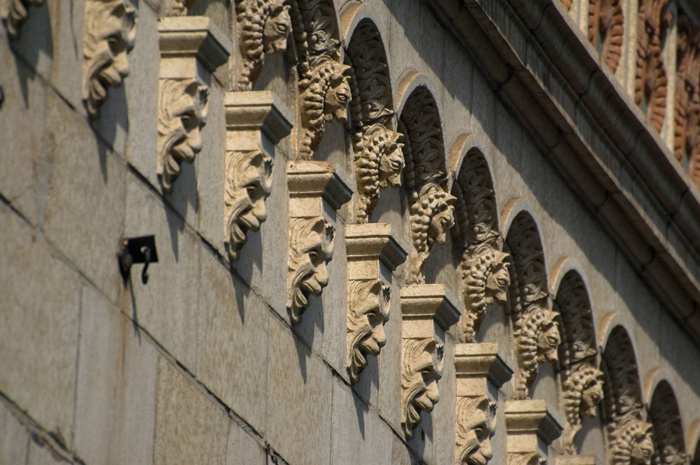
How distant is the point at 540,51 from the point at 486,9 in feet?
3.86

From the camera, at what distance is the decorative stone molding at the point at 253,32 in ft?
30.3

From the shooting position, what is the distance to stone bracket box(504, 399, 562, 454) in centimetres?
1314

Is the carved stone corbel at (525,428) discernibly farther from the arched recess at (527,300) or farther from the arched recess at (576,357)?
the arched recess at (576,357)

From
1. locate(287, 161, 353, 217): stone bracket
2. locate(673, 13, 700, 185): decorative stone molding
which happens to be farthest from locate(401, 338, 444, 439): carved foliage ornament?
locate(673, 13, 700, 185): decorative stone molding

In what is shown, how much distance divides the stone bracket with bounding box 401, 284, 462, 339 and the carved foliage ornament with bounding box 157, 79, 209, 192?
3.22m

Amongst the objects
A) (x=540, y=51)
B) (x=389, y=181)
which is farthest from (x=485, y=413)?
(x=540, y=51)

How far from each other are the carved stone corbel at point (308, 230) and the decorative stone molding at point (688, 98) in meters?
8.56

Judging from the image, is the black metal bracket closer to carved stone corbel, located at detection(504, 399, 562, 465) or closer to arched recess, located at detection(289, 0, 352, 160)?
arched recess, located at detection(289, 0, 352, 160)

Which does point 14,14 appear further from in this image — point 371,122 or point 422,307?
point 422,307

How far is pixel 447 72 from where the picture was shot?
485 inches

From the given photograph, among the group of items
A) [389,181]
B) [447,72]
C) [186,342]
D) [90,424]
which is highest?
[447,72]

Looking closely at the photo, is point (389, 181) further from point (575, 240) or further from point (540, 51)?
point (575, 240)

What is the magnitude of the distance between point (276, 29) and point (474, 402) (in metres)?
3.64

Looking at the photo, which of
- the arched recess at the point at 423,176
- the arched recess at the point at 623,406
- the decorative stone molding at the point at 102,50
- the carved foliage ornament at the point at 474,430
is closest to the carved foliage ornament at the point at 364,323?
the arched recess at the point at 423,176
